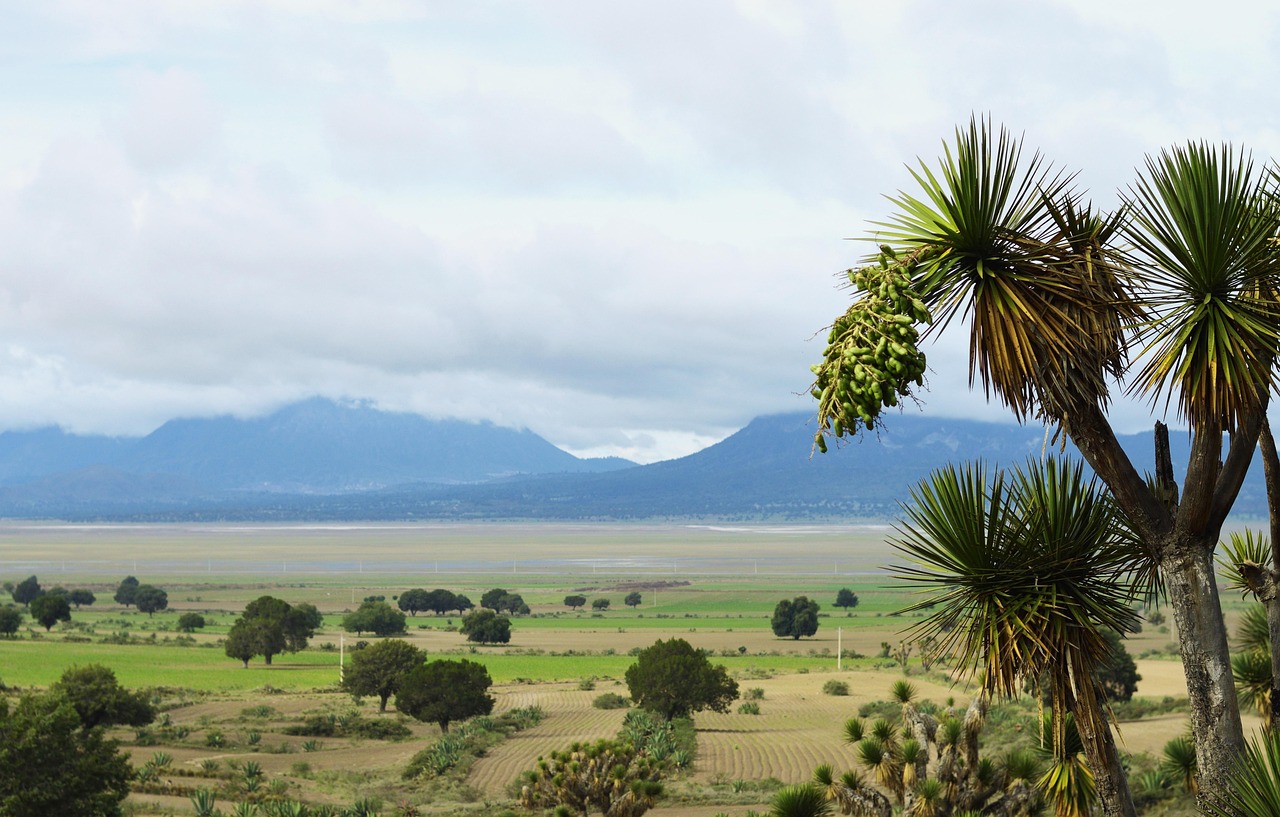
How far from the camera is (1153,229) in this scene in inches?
274

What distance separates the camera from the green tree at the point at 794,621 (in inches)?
3979

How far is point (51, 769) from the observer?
27312 millimetres

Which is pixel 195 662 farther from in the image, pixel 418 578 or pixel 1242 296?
pixel 418 578

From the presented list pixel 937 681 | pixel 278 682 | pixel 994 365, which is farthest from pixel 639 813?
pixel 278 682

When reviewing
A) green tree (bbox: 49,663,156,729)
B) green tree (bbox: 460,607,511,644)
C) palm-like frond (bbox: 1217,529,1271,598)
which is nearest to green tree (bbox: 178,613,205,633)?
green tree (bbox: 460,607,511,644)

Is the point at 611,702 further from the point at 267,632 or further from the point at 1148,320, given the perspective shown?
the point at 1148,320

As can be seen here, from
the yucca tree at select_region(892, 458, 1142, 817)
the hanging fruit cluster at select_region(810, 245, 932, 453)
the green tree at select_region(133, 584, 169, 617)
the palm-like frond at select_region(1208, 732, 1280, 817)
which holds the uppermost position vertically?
the hanging fruit cluster at select_region(810, 245, 932, 453)

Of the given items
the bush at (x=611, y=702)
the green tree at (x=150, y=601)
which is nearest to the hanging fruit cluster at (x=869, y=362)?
the bush at (x=611, y=702)

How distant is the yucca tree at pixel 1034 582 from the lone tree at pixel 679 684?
44.4 metres

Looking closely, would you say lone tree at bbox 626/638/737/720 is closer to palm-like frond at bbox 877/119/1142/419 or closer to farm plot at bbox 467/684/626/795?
farm plot at bbox 467/684/626/795

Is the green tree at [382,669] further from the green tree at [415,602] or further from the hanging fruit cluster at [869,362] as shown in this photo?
the green tree at [415,602]

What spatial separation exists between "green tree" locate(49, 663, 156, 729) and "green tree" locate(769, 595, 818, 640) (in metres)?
62.0

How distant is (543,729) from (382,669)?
1087 cm

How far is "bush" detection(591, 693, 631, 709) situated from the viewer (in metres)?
57.7
